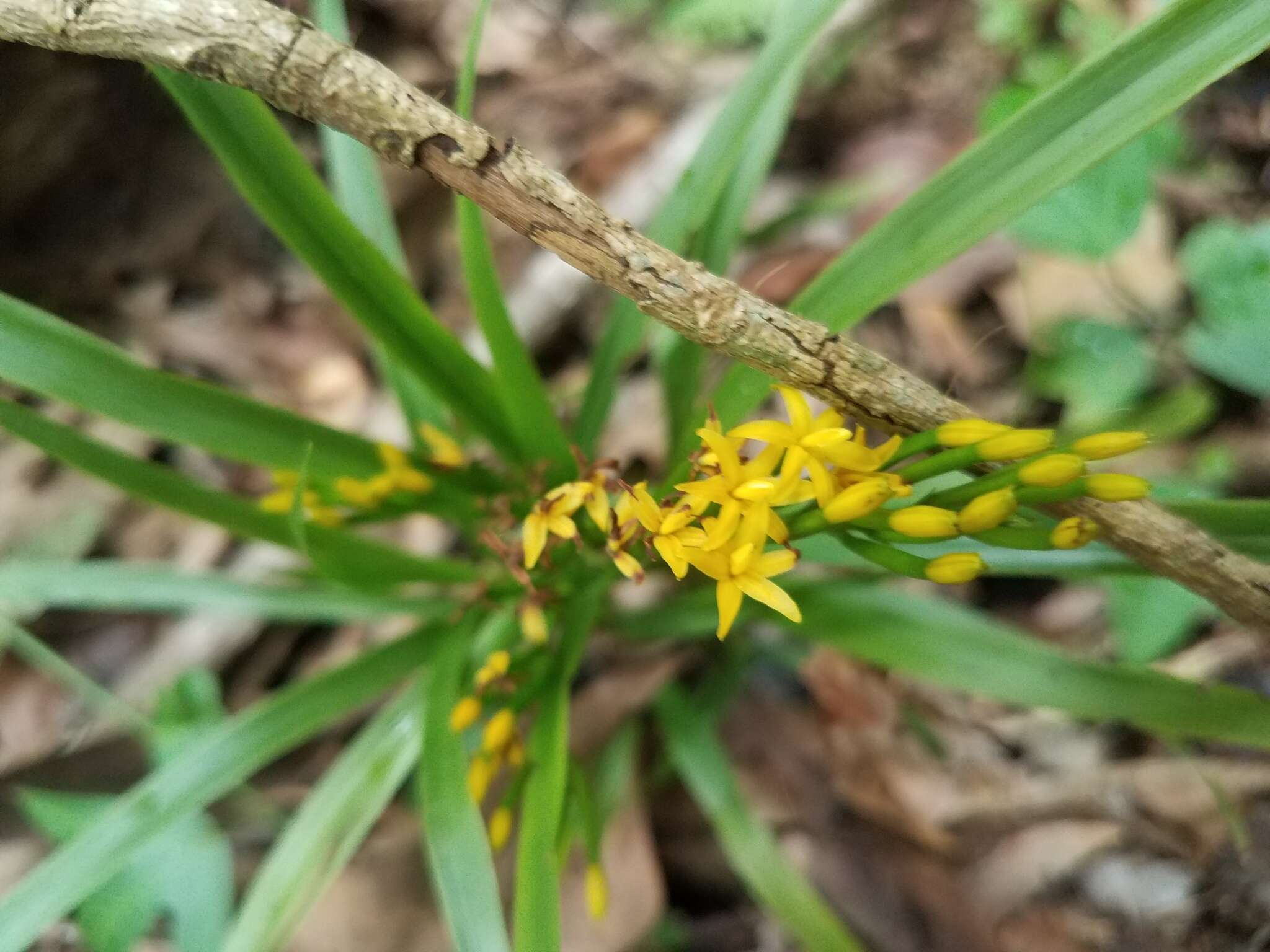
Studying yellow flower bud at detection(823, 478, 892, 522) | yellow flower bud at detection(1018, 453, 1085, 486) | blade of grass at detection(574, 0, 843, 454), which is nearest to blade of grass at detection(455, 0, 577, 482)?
blade of grass at detection(574, 0, 843, 454)

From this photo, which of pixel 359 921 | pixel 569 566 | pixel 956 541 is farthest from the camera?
pixel 359 921

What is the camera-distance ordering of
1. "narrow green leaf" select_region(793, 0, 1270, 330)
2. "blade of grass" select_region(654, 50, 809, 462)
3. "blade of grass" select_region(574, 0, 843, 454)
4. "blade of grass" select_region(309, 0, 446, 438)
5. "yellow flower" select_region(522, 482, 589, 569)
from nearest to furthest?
1. "narrow green leaf" select_region(793, 0, 1270, 330)
2. "yellow flower" select_region(522, 482, 589, 569)
3. "blade of grass" select_region(574, 0, 843, 454)
4. "blade of grass" select_region(654, 50, 809, 462)
5. "blade of grass" select_region(309, 0, 446, 438)

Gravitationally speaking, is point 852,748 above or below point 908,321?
below

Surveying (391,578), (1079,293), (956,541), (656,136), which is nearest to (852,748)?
(956,541)

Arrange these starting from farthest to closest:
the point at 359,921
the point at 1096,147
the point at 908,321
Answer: the point at 908,321
the point at 359,921
the point at 1096,147

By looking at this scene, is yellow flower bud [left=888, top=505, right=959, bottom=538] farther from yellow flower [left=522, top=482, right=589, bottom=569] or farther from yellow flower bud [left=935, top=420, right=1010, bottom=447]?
yellow flower [left=522, top=482, right=589, bottom=569]

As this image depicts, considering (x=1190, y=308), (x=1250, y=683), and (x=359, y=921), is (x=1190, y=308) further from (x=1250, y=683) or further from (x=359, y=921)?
(x=359, y=921)
